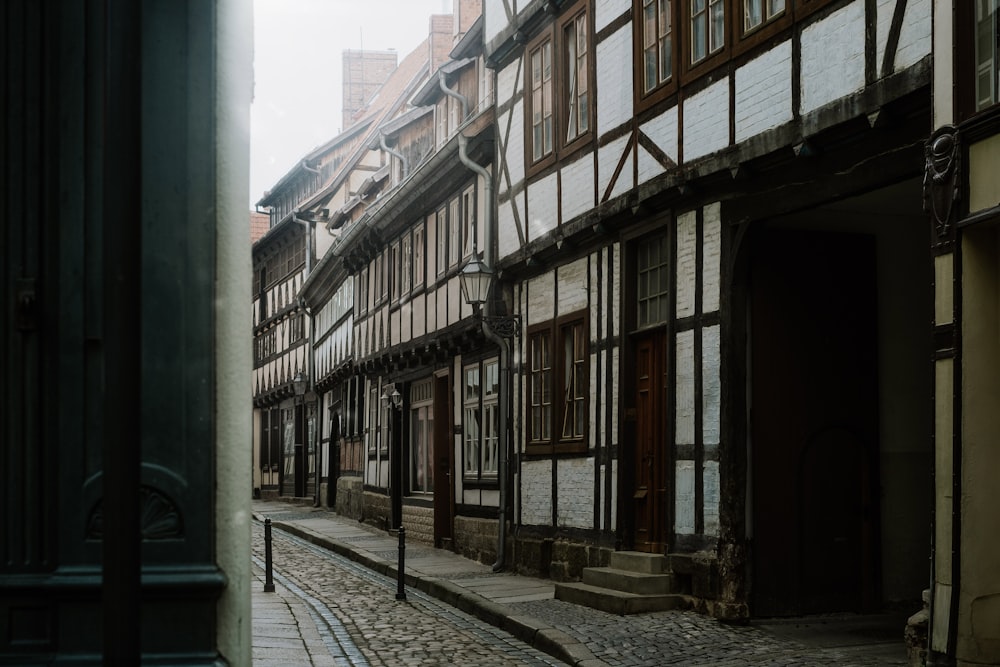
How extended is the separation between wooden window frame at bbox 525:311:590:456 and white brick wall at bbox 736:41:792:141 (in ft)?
13.1

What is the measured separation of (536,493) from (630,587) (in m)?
3.78

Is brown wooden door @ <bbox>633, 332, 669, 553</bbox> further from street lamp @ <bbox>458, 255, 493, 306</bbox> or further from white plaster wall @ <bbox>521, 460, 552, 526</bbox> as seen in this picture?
street lamp @ <bbox>458, 255, 493, 306</bbox>

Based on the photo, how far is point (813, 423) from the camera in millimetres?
11641

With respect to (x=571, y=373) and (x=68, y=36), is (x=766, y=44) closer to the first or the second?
(x=571, y=373)

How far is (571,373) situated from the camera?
15.1 m

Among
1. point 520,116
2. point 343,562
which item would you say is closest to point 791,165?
point 520,116

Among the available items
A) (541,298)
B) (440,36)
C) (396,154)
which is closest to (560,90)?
(541,298)

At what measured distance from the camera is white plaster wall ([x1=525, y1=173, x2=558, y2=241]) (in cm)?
1541

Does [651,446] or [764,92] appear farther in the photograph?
[651,446]

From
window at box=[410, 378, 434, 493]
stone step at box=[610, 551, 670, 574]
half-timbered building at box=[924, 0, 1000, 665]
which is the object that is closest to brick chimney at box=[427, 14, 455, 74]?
window at box=[410, 378, 434, 493]

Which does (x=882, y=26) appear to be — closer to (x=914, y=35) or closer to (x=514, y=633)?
(x=914, y=35)

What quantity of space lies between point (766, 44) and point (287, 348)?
109 feet

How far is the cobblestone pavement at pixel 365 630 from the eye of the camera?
9.70 metres

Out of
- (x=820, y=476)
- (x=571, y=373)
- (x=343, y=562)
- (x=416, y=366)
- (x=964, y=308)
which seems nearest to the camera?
(x=964, y=308)
